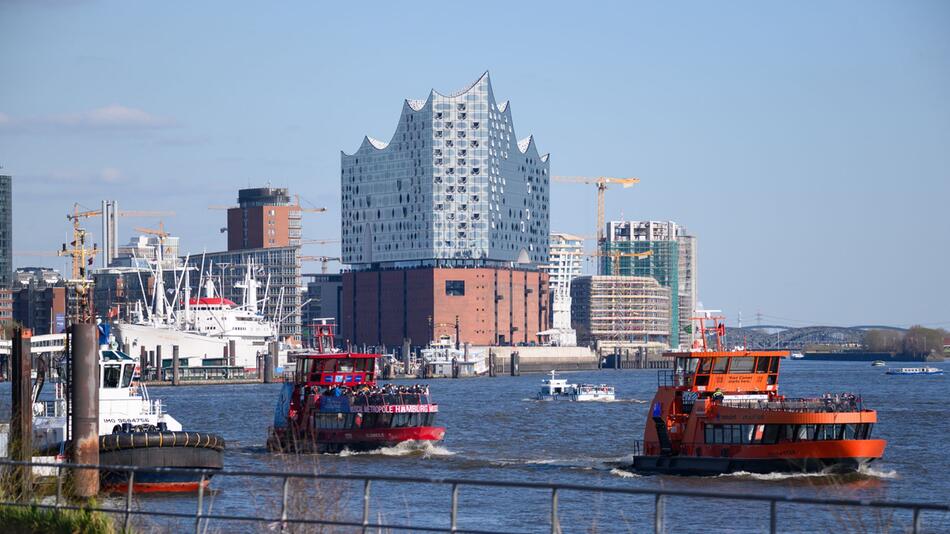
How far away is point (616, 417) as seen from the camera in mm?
103125

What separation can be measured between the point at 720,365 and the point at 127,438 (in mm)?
20559

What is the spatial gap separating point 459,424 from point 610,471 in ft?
128

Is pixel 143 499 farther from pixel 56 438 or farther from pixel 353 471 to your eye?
pixel 353 471

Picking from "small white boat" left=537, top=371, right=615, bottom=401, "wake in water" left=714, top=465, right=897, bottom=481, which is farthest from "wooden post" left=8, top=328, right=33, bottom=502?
"small white boat" left=537, top=371, right=615, bottom=401

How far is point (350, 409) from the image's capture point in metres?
68.9

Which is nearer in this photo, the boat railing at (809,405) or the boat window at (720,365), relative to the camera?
the boat railing at (809,405)

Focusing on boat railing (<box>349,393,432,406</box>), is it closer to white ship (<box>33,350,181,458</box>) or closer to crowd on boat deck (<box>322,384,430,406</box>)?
crowd on boat deck (<box>322,384,430,406</box>)

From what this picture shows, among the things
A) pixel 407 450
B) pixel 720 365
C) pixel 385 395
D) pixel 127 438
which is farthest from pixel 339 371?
pixel 127 438

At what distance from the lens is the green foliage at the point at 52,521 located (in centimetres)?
2336

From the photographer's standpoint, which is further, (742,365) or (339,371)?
(339,371)

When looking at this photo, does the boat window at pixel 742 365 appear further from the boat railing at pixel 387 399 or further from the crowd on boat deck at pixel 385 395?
the boat railing at pixel 387 399

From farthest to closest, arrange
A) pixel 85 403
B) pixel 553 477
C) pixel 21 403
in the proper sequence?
1. pixel 553 477
2. pixel 21 403
3. pixel 85 403

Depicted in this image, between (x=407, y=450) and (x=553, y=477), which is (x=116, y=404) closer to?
(x=553, y=477)

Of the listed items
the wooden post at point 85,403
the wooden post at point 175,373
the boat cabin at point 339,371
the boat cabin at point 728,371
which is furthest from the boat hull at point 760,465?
the wooden post at point 175,373
